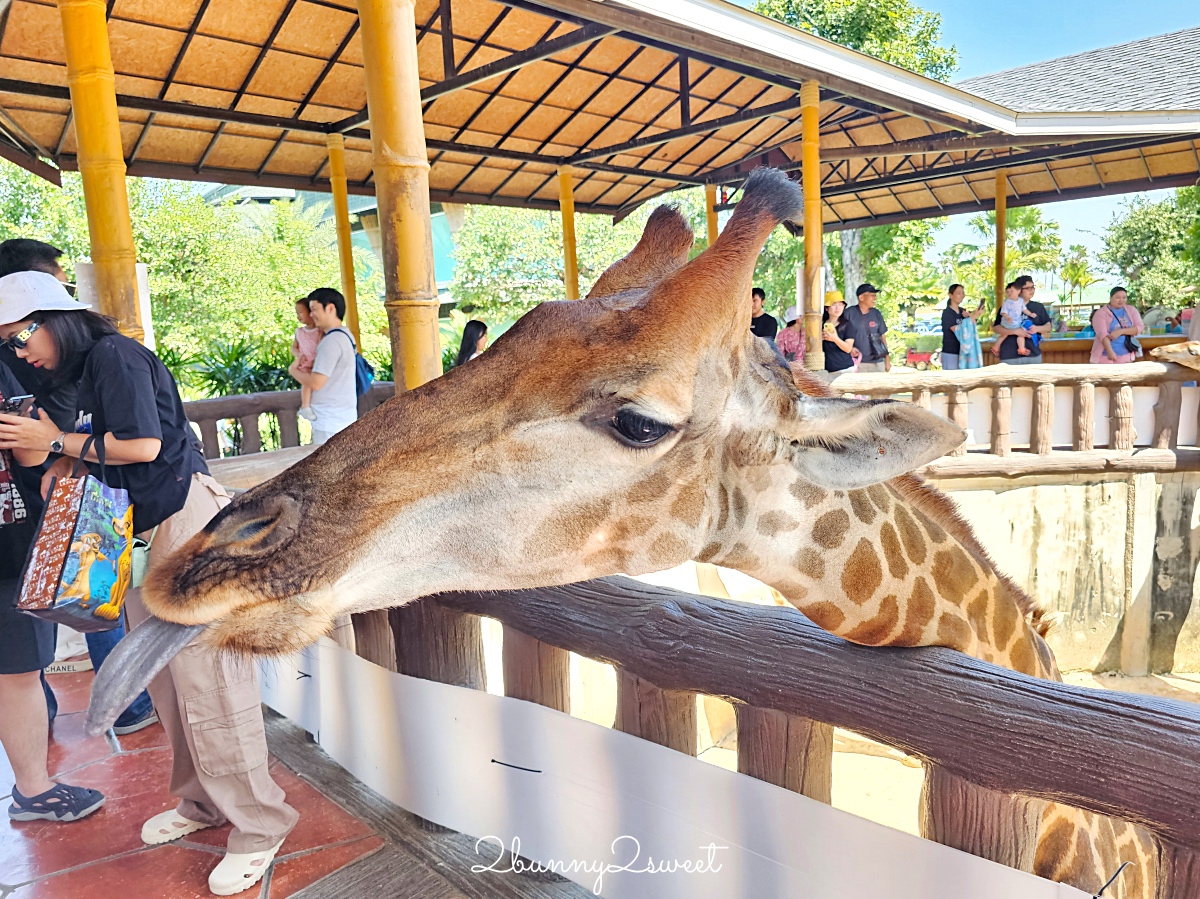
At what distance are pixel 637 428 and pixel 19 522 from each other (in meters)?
2.47

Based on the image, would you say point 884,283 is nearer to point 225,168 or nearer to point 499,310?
point 499,310

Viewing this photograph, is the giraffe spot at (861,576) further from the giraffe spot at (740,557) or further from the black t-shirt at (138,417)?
the black t-shirt at (138,417)

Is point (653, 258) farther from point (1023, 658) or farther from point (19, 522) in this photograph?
point (19, 522)

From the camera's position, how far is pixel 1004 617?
2193 millimetres

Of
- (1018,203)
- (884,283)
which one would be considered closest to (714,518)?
(1018,203)

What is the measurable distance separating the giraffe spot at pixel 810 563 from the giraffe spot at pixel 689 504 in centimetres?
29

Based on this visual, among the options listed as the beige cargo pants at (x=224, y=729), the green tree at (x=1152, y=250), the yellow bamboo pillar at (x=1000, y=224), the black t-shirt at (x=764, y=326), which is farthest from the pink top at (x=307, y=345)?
the green tree at (x=1152, y=250)

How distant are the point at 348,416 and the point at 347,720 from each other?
299cm

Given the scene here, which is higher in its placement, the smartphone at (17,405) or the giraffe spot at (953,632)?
the smartphone at (17,405)

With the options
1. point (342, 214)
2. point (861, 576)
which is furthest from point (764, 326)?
point (861, 576)

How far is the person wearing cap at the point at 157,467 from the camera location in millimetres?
2469

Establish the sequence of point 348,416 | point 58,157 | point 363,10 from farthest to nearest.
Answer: point 58,157
point 348,416
point 363,10

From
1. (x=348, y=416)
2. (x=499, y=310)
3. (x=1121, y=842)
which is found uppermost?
(x=499, y=310)

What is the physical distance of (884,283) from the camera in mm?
25422
